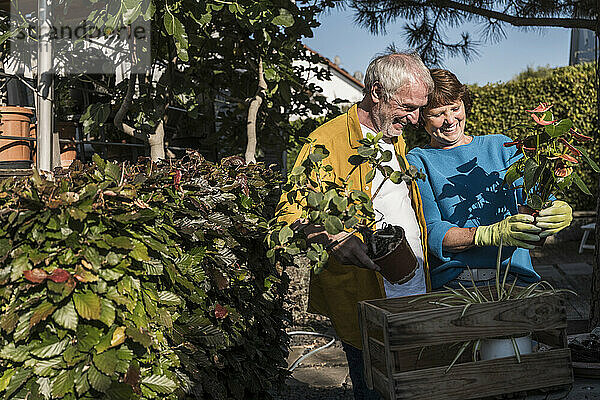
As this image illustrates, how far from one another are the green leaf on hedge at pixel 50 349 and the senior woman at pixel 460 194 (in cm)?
122

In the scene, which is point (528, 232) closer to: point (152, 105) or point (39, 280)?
point (39, 280)

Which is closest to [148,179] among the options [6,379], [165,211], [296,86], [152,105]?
[165,211]

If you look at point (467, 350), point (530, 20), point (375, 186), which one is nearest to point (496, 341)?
point (467, 350)

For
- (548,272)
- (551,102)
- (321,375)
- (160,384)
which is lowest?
(321,375)

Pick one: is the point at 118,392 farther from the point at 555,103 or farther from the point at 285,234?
the point at 555,103

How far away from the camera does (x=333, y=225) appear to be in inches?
58.1

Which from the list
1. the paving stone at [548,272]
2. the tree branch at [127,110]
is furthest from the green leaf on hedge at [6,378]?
the paving stone at [548,272]

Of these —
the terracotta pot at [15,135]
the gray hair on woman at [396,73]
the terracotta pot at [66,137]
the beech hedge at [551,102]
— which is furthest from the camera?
the beech hedge at [551,102]

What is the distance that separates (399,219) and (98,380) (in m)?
1.16

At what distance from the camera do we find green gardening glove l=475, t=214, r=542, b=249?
1713 mm

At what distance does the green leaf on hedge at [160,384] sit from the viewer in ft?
4.72

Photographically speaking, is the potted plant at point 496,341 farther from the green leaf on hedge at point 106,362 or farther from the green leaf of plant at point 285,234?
the green leaf on hedge at point 106,362

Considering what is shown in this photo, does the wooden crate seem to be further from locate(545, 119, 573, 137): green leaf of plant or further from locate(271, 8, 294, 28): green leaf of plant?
locate(271, 8, 294, 28): green leaf of plant

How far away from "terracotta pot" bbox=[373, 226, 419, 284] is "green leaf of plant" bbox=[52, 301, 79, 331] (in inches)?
32.3
